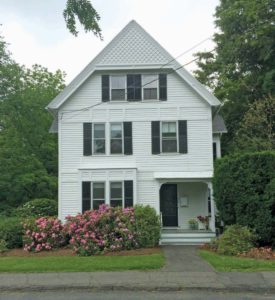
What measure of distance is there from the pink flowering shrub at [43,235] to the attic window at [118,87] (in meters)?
6.42

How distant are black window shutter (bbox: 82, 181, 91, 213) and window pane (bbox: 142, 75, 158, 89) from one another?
207 inches

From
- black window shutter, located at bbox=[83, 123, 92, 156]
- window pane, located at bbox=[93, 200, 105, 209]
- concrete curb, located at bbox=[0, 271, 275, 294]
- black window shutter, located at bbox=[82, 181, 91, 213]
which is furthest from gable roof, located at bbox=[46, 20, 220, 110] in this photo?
concrete curb, located at bbox=[0, 271, 275, 294]

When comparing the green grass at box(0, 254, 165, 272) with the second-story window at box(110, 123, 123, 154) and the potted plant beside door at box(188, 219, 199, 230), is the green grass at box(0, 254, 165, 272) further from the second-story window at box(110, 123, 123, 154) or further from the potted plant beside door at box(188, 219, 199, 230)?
the second-story window at box(110, 123, 123, 154)

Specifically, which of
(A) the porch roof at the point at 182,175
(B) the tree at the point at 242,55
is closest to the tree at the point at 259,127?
(B) the tree at the point at 242,55

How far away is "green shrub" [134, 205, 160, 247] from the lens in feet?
51.9

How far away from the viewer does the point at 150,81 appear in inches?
768

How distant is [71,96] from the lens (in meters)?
19.5

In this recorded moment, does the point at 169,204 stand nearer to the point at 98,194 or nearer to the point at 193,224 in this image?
the point at 193,224

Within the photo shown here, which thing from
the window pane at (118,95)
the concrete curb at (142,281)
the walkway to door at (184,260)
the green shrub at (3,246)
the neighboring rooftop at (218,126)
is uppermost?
the window pane at (118,95)

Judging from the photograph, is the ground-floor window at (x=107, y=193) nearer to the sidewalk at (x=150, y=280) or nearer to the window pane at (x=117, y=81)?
the window pane at (x=117, y=81)

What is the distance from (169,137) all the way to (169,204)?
3411mm

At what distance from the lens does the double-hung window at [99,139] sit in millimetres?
19266

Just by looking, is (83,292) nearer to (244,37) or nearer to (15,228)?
(15,228)

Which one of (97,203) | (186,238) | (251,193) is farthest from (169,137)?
(251,193)
